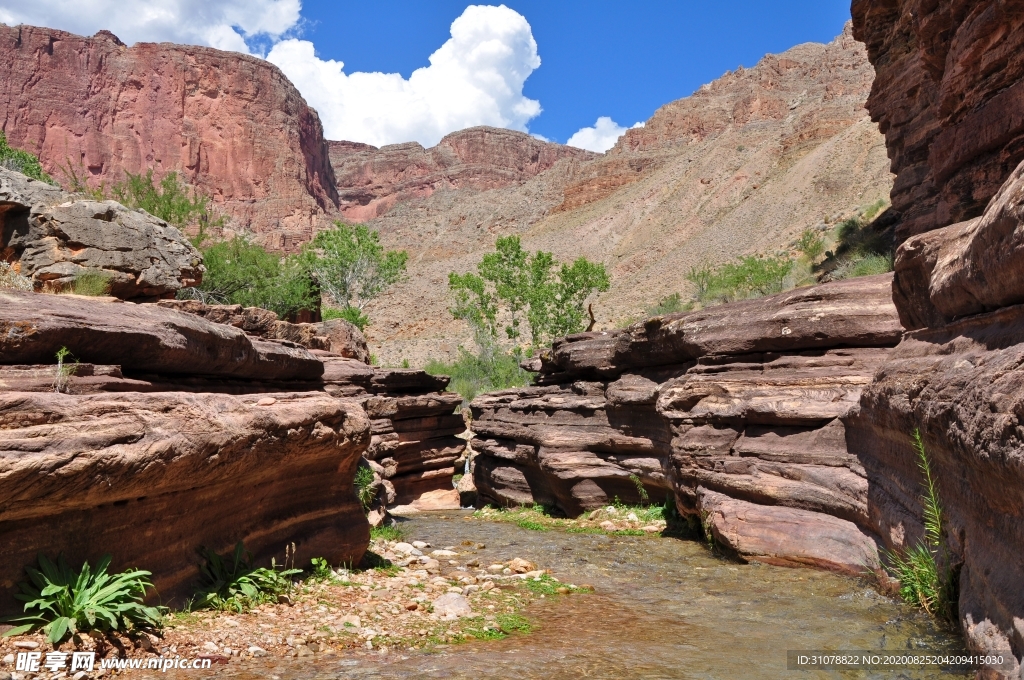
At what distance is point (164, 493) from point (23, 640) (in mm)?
1390

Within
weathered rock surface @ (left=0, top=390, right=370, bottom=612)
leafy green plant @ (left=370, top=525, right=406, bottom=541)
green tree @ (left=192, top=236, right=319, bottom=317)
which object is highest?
green tree @ (left=192, top=236, right=319, bottom=317)

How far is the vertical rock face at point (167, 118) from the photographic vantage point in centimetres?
8769

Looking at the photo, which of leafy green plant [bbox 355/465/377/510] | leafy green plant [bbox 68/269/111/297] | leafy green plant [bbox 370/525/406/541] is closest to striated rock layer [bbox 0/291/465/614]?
leafy green plant [bbox 370/525/406/541]

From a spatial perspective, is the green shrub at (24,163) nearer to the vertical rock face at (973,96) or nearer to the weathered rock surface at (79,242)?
Result: the weathered rock surface at (79,242)

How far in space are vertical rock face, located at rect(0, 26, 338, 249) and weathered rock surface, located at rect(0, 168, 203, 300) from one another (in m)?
85.4

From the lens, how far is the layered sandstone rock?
765 centimetres

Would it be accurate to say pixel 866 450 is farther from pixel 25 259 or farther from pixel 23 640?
pixel 25 259

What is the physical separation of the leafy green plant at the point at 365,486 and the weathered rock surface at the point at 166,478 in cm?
449

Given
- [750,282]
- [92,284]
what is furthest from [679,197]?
[92,284]

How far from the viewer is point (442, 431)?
1947 centimetres

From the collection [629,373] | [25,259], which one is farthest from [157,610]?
[629,373]

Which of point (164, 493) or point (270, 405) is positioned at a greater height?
point (270, 405)

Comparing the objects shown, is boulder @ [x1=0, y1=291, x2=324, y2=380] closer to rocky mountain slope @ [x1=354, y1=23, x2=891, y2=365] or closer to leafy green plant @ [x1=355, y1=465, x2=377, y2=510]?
leafy green plant @ [x1=355, y1=465, x2=377, y2=510]

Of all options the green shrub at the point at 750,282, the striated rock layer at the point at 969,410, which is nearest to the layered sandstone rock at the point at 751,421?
the striated rock layer at the point at 969,410
